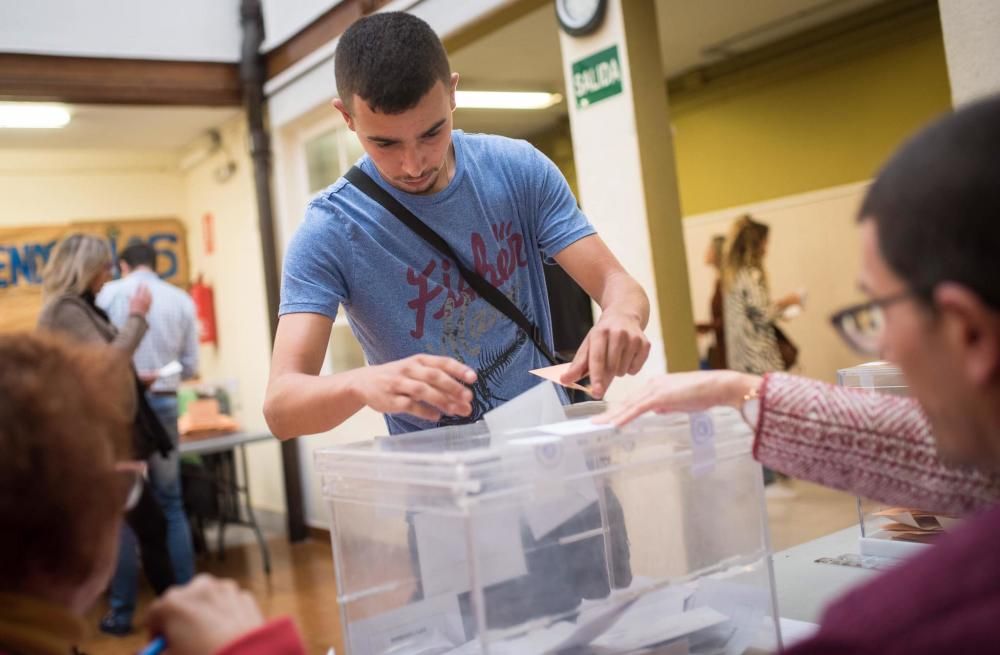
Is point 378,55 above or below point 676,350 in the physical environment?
above

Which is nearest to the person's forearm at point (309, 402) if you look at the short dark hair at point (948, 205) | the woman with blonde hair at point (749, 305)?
the short dark hair at point (948, 205)

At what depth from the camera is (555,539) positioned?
102 cm

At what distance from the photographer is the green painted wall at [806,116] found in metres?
5.91

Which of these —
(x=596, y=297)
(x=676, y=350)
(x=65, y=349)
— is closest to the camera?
(x=65, y=349)

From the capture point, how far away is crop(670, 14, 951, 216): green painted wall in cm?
591

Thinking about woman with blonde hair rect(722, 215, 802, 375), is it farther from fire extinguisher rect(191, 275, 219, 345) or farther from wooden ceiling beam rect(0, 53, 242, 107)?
fire extinguisher rect(191, 275, 219, 345)

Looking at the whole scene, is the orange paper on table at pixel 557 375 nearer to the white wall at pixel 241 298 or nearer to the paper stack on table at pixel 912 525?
the paper stack on table at pixel 912 525

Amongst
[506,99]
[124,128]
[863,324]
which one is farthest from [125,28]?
[863,324]

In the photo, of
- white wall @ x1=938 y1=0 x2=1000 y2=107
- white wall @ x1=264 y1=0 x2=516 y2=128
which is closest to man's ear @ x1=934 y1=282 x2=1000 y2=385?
white wall @ x1=938 y1=0 x2=1000 y2=107

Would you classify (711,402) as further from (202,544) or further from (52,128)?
(52,128)

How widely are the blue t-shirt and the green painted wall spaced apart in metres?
4.65

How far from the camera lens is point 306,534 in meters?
6.06

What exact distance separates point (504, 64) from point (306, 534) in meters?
3.31

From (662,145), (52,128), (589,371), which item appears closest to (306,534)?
(52,128)
